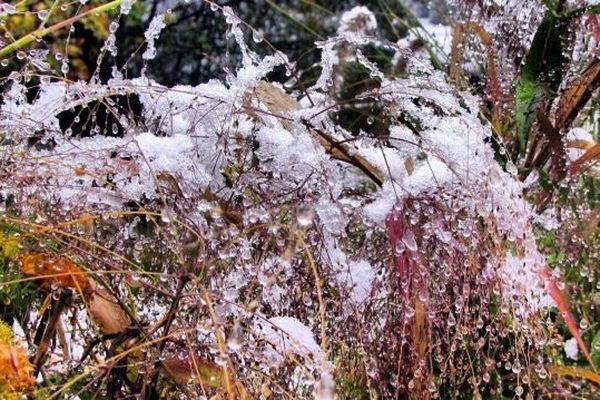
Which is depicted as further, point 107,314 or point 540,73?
point 540,73

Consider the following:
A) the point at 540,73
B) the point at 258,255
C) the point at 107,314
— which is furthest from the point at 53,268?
the point at 540,73

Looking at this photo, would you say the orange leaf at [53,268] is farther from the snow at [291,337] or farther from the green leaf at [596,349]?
the green leaf at [596,349]

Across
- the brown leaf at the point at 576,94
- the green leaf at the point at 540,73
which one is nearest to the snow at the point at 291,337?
the green leaf at the point at 540,73

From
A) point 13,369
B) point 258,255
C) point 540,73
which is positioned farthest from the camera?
point 540,73

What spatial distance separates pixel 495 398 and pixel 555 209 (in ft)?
1.31

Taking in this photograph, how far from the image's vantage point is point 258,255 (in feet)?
2.72

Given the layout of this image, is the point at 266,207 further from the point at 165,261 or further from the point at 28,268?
the point at 28,268

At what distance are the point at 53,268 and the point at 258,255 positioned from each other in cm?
21

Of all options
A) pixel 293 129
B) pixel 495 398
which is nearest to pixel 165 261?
pixel 293 129

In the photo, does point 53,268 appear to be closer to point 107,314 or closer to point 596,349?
point 107,314

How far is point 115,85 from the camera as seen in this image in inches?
30.9

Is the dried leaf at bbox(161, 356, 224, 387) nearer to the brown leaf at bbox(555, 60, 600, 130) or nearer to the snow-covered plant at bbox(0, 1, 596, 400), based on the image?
the snow-covered plant at bbox(0, 1, 596, 400)

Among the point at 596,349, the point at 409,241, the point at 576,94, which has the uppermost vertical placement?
the point at 576,94

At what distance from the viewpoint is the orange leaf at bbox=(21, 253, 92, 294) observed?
70 cm
